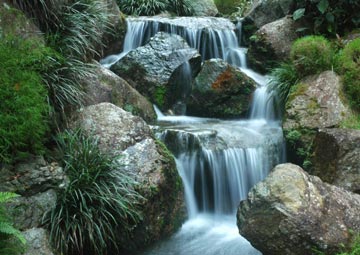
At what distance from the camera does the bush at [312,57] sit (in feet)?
25.6

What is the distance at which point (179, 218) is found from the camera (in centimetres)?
616

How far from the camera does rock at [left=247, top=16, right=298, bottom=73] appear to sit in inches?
403

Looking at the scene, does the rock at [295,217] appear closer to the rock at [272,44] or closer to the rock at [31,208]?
the rock at [31,208]

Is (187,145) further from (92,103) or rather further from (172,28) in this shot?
(172,28)

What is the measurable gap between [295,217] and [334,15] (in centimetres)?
638

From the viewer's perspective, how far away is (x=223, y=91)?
8.98 metres

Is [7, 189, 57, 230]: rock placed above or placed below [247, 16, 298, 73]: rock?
below

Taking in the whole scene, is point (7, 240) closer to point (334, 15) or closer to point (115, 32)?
point (115, 32)

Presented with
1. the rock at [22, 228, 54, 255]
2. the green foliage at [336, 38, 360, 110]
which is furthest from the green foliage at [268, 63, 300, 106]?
the rock at [22, 228, 54, 255]

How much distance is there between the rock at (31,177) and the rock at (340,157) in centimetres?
353

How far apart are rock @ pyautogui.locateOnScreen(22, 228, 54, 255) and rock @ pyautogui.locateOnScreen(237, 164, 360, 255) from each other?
2.06 m

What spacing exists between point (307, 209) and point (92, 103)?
3784mm

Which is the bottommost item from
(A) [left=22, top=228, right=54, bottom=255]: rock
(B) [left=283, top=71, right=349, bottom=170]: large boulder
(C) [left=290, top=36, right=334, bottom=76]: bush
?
(A) [left=22, top=228, right=54, bottom=255]: rock

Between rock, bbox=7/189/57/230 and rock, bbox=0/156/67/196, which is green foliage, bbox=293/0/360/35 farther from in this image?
rock, bbox=7/189/57/230
